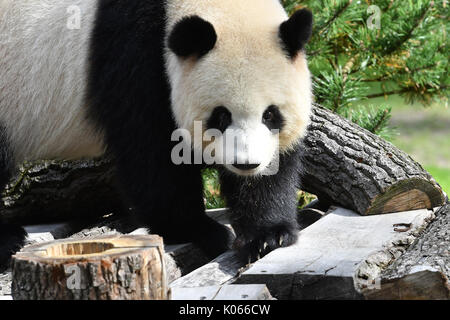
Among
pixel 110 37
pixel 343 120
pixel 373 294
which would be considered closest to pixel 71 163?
pixel 110 37

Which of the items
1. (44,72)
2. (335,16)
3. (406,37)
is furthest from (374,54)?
(44,72)

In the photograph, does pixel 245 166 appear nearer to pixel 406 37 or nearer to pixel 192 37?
pixel 192 37

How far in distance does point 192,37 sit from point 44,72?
1.13 meters

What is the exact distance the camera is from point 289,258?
124 inches

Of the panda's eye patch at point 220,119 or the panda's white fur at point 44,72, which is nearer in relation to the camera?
the panda's eye patch at point 220,119

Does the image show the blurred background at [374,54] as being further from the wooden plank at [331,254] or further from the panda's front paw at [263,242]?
the panda's front paw at [263,242]

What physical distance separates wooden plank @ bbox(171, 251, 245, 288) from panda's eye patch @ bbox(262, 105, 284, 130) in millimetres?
733

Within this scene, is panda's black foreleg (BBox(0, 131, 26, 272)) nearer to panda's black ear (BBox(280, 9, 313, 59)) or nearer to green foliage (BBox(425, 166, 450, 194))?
panda's black ear (BBox(280, 9, 313, 59))

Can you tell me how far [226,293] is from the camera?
8.25 feet

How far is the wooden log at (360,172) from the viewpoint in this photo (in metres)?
3.84

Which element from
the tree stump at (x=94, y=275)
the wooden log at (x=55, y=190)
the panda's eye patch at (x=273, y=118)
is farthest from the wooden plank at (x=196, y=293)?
the wooden log at (x=55, y=190)

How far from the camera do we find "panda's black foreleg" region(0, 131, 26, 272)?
3965 millimetres

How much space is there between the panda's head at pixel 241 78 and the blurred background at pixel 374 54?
157 cm
